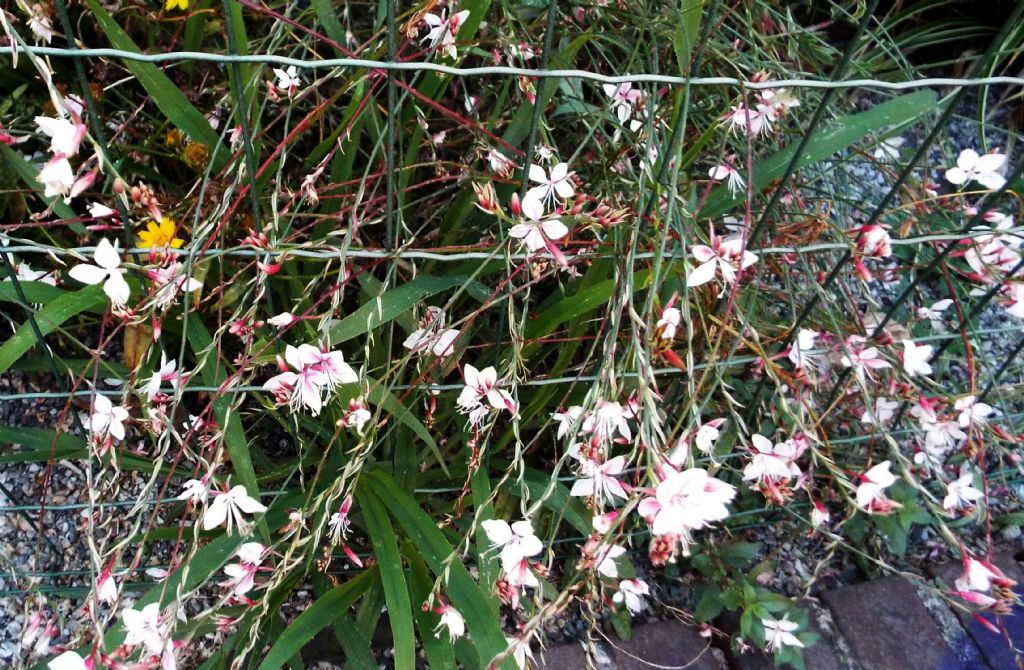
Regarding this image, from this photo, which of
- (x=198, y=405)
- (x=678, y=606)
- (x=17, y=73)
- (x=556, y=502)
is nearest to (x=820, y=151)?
(x=556, y=502)

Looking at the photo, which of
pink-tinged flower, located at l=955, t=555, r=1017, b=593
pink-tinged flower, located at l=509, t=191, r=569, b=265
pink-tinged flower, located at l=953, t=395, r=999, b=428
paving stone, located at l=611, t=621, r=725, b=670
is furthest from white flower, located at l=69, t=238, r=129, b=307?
pink-tinged flower, located at l=953, t=395, r=999, b=428

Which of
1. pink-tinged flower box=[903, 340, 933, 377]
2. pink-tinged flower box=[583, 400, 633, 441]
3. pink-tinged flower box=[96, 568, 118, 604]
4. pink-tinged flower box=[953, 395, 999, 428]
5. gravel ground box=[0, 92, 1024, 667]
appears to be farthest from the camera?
gravel ground box=[0, 92, 1024, 667]

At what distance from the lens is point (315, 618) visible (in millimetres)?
1095

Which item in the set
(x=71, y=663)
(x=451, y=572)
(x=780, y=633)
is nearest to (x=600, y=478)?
(x=451, y=572)

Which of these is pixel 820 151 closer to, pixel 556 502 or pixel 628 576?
pixel 556 502

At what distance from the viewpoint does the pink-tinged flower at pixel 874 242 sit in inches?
37.2

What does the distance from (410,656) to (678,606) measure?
590mm

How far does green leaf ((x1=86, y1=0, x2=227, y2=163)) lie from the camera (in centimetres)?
107

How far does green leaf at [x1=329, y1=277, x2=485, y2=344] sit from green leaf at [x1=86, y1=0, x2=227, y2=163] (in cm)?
37

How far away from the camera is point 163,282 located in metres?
0.94

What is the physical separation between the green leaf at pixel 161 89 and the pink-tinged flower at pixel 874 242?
92 centimetres

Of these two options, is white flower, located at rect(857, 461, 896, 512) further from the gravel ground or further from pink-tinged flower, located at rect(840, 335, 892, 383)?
the gravel ground

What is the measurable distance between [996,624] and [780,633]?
491mm

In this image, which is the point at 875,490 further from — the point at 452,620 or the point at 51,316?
the point at 51,316
